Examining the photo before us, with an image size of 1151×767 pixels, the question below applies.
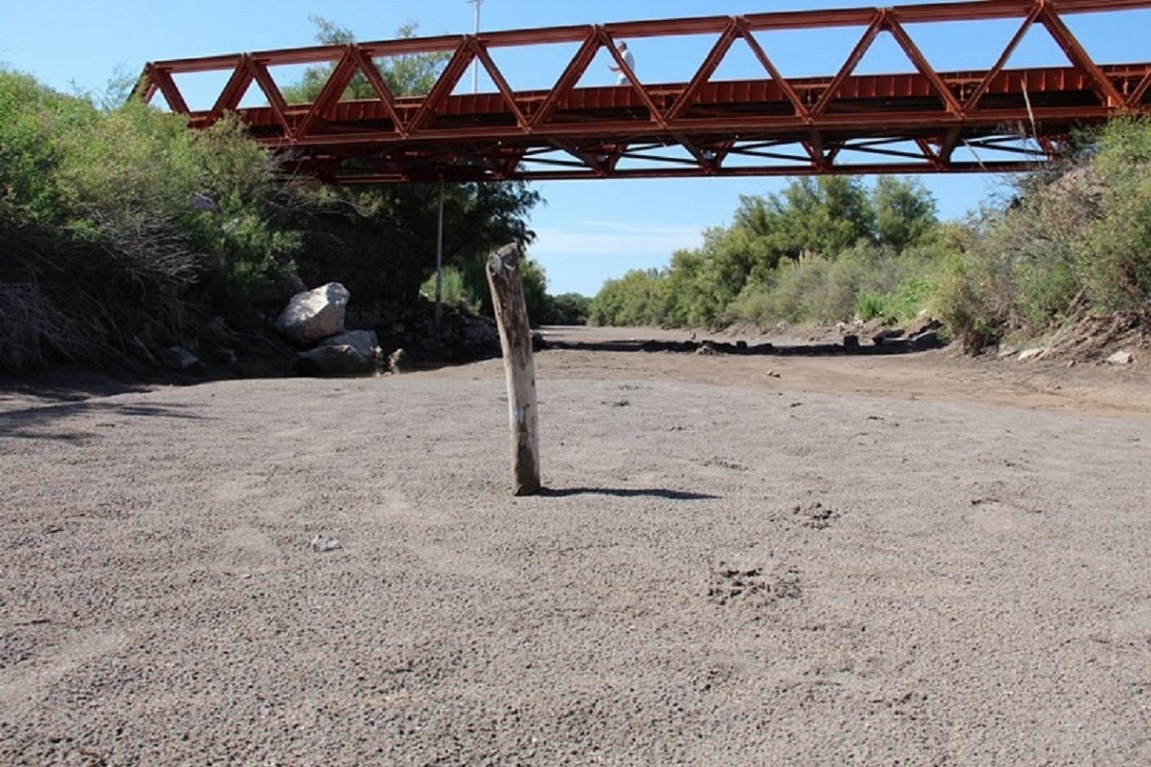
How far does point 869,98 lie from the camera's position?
22031mm

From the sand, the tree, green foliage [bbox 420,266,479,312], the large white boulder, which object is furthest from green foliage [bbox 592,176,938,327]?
the sand

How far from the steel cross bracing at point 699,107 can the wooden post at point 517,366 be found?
51.1ft

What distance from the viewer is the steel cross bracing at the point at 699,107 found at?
2039 cm

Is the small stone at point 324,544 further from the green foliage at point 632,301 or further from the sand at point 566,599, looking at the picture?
the green foliage at point 632,301

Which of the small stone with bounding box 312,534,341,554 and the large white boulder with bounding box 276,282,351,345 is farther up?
the large white boulder with bounding box 276,282,351,345

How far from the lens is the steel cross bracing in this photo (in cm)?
2039

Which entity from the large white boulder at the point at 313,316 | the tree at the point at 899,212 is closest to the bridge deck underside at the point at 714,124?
the large white boulder at the point at 313,316

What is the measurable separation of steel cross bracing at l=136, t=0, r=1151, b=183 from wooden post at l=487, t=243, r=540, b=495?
15.6m

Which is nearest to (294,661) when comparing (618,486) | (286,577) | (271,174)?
(286,577)

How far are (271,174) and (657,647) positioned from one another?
21.1 m

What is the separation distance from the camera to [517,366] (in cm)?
668

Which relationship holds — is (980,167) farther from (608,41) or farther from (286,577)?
Answer: (286,577)

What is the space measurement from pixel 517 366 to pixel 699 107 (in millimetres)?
18094

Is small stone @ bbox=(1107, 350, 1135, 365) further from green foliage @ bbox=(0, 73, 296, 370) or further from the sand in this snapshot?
green foliage @ bbox=(0, 73, 296, 370)
